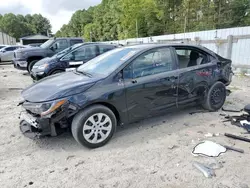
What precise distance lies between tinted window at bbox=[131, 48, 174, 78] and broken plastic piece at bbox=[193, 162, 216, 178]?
1644 mm

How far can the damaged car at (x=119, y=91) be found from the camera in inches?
121

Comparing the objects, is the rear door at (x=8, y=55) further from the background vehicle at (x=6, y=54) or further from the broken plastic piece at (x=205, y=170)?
the broken plastic piece at (x=205, y=170)

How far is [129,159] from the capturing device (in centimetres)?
299

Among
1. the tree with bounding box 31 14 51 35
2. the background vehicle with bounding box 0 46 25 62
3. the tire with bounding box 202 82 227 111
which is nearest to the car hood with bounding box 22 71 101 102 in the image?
the tire with bounding box 202 82 227 111

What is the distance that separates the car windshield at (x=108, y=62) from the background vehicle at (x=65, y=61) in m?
3.21

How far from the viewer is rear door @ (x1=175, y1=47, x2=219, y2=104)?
4.12 m

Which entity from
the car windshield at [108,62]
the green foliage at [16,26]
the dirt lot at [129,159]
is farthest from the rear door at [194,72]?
the green foliage at [16,26]

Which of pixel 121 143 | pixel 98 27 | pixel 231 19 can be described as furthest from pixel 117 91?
pixel 98 27

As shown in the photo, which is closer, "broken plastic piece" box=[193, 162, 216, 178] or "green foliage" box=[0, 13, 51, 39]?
"broken plastic piece" box=[193, 162, 216, 178]

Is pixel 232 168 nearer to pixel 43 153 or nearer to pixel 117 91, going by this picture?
pixel 117 91

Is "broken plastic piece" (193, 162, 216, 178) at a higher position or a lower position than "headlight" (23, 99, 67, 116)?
lower

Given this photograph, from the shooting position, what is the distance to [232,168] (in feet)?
9.01

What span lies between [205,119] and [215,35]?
7465mm

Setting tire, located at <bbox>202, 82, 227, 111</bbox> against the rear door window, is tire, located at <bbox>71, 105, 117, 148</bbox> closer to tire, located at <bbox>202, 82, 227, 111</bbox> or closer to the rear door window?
the rear door window
